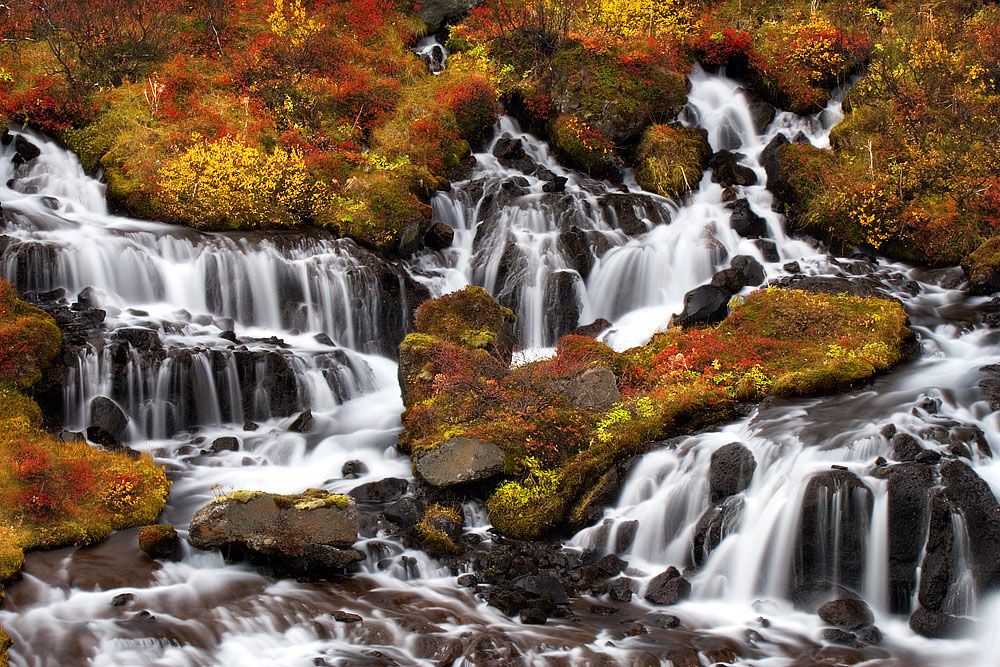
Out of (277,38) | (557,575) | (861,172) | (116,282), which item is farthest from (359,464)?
(277,38)

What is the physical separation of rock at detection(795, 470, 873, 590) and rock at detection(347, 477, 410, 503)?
5.94 m

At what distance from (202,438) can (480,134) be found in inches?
554

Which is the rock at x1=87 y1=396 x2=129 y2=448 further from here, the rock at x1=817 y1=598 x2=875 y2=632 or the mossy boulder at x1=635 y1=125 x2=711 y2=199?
the mossy boulder at x1=635 y1=125 x2=711 y2=199

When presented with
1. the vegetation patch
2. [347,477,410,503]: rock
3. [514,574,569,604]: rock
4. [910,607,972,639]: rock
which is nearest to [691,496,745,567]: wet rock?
the vegetation patch

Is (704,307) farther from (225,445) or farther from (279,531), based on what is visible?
(279,531)

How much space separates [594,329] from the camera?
62.6ft

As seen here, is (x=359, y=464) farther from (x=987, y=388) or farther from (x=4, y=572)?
(x=987, y=388)

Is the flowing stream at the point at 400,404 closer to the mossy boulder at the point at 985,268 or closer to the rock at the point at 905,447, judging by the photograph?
the rock at the point at 905,447

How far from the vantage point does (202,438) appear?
15.2 meters

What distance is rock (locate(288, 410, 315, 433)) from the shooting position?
15523 mm

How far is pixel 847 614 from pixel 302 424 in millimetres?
9654

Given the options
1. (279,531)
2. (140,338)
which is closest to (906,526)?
(279,531)

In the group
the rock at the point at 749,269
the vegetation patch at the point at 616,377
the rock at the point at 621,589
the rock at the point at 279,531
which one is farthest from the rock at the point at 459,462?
the rock at the point at 749,269

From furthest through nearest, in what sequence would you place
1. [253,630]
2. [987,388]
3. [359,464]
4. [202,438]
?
[202,438] → [359,464] → [987,388] → [253,630]
